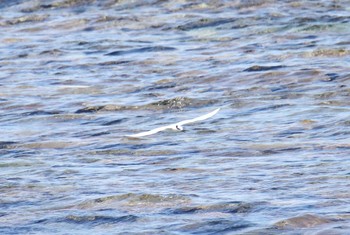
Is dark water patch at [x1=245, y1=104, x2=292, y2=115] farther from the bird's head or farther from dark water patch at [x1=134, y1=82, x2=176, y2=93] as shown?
dark water patch at [x1=134, y1=82, x2=176, y2=93]

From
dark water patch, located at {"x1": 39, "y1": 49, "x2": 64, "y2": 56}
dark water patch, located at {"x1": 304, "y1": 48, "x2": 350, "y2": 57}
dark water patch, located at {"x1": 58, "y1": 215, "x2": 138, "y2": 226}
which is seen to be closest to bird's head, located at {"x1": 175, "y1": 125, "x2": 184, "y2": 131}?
dark water patch, located at {"x1": 58, "y1": 215, "x2": 138, "y2": 226}

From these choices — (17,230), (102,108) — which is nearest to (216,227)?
(17,230)

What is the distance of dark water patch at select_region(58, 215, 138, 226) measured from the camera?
5895 millimetres

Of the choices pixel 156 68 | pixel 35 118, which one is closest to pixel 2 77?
pixel 156 68

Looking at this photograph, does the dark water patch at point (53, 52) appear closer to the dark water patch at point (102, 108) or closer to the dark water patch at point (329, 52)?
the dark water patch at point (329, 52)

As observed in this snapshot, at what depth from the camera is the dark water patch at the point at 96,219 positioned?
5.89 m

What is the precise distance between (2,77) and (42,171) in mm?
4483

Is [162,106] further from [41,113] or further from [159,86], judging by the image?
[159,86]

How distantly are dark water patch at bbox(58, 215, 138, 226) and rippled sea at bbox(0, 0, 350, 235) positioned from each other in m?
0.01

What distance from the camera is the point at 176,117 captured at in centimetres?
900

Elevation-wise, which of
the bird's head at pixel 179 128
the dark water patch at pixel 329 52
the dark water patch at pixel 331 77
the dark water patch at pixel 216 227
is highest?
the dark water patch at pixel 216 227

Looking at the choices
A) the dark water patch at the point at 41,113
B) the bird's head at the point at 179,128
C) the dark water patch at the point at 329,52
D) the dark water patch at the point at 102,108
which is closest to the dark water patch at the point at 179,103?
the dark water patch at the point at 102,108

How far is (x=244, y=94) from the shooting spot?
967 cm

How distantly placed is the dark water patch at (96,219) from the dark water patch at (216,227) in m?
0.32
